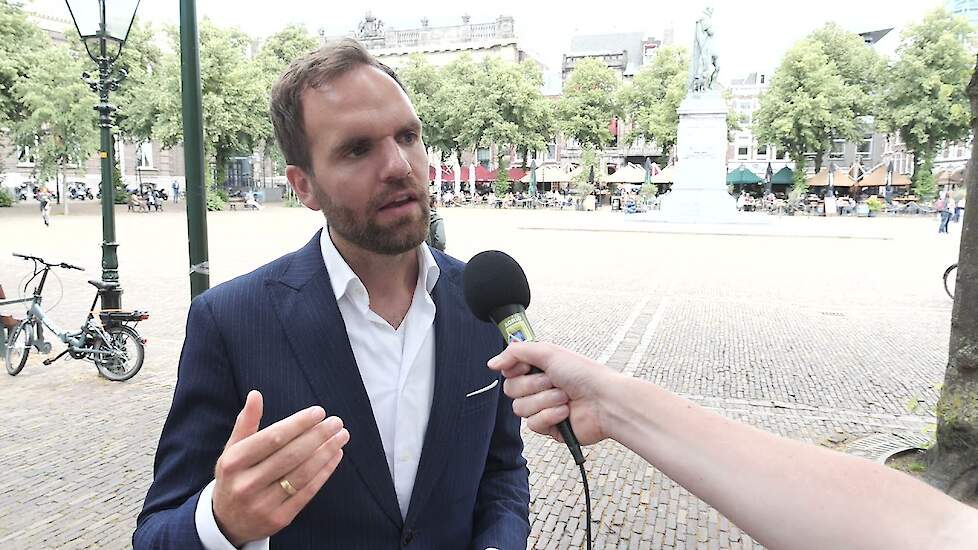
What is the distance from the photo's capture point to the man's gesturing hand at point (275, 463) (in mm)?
1051

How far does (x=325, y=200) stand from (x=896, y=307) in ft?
38.5

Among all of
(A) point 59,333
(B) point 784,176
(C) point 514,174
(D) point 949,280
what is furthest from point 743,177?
(A) point 59,333

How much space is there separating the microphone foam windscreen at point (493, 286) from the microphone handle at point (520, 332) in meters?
0.02

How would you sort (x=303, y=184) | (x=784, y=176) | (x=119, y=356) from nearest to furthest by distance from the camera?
(x=303, y=184) → (x=119, y=356) → (x=784, y=176)

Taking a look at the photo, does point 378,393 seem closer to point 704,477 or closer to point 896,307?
point 704,477

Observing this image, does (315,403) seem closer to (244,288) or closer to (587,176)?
(244,288)

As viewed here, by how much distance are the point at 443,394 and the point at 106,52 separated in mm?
6969

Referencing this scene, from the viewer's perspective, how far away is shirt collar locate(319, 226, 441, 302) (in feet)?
5.79

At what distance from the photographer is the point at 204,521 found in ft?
4.15

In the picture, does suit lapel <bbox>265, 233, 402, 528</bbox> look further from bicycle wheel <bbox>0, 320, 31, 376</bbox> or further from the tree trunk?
bicycle wheel <bbox>0, 320, 31, 376</bbox>

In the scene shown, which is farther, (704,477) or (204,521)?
(204,521)

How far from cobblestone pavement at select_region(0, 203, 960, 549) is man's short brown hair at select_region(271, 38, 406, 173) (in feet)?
9.26

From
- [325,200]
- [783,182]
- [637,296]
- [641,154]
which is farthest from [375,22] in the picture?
[325,200]

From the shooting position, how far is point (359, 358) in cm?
173
